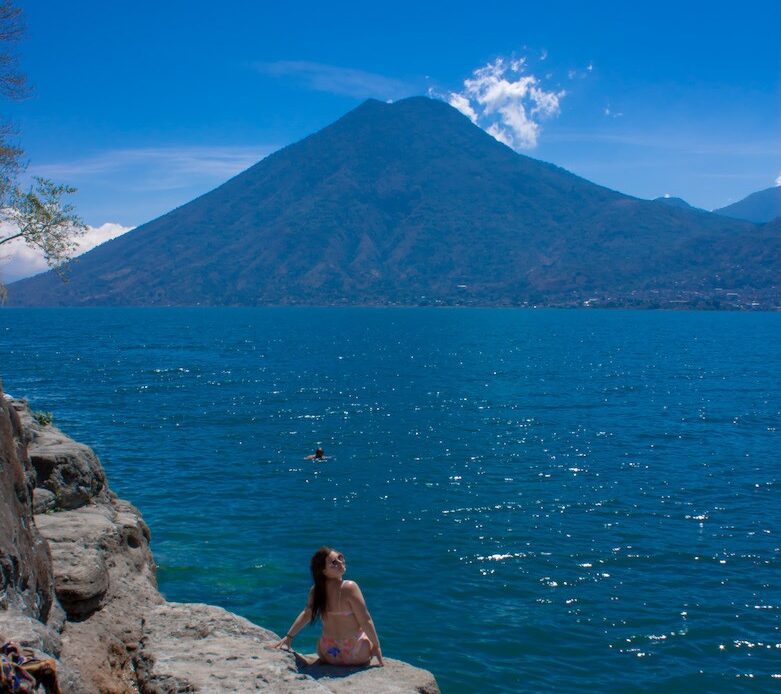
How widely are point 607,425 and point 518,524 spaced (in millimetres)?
24774

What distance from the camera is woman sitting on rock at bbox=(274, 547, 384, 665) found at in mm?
10031

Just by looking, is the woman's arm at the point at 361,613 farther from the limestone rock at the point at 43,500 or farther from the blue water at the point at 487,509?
the limestone rock at the point at 43,500

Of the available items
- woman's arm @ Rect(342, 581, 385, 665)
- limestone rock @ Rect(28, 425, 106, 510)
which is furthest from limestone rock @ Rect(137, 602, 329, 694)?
limestone rock @ Rect(28, 425, 106, 510)

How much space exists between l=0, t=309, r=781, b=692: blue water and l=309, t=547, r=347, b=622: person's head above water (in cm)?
792

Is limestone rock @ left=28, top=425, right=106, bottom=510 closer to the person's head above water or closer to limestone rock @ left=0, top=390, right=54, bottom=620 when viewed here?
limestone rock @ left=0, top=390, right=54, bottom=620

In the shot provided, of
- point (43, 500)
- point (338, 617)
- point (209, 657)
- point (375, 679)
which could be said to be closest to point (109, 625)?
point (43, 500)

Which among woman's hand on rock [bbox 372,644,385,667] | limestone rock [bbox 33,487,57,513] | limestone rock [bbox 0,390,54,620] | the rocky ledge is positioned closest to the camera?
the rocky ledge

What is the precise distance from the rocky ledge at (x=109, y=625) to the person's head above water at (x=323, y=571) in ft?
2.61

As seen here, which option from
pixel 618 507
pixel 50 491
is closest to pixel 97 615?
pixel 50 491

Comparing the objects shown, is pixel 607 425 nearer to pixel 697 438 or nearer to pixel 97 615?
pixel 697 438

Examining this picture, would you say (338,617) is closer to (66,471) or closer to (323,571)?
(323,571)

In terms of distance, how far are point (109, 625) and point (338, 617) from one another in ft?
19.7

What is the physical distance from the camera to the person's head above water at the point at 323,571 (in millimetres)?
10023

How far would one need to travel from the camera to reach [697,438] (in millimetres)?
44469
